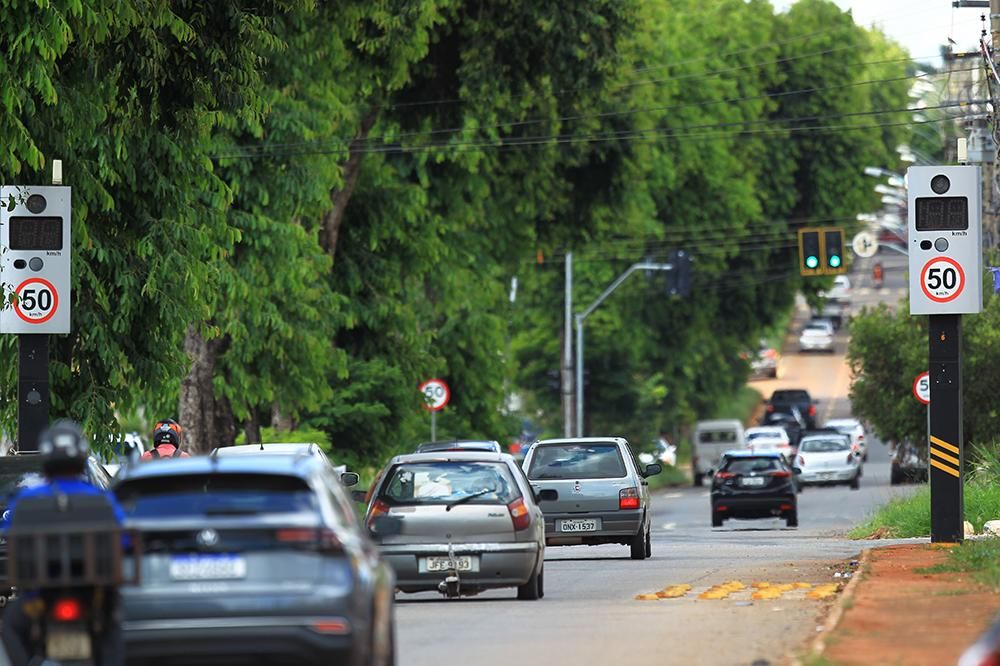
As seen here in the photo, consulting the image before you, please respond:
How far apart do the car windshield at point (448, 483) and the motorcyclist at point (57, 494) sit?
8.53m

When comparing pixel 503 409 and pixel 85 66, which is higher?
pixel 85 66

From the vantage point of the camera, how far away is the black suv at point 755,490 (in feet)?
135

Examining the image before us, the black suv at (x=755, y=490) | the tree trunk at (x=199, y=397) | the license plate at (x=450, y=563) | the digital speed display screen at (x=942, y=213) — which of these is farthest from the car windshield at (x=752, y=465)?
the license plate at (x=450, y=563)

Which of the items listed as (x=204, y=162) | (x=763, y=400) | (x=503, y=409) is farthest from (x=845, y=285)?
(x=204, y=162)

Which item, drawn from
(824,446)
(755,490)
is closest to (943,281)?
(755,490)

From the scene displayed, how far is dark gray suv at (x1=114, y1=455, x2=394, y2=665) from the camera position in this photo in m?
11.5

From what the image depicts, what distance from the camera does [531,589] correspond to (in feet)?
67.3

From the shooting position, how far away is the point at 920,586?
19.5m

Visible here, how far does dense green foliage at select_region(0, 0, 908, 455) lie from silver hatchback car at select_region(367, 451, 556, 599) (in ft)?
16.4

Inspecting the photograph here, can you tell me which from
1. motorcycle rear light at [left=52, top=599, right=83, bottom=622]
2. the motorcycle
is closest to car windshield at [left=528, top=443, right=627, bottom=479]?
the motorcycle

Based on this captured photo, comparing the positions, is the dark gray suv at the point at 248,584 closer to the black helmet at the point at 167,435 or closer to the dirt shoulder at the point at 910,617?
the dirt shoulder at the point at 910,617

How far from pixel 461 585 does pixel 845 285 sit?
116465 millimetres

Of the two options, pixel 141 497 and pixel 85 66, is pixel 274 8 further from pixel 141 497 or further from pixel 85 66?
pixel 141 497

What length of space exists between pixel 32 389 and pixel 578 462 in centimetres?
811
